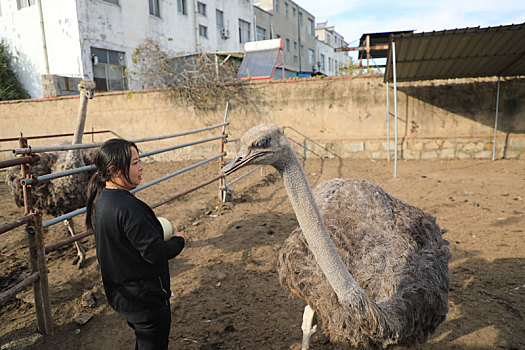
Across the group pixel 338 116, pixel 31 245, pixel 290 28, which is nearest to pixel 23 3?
pixel 338 116

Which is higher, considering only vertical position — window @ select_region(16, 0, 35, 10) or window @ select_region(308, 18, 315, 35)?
window @ select_region(308, 18, 315, 35)

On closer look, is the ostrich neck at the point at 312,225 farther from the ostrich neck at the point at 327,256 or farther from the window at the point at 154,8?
the window at the point at 154,8

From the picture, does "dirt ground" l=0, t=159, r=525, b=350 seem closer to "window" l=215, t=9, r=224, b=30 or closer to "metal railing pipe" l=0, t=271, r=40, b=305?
"metal railing pipe" l=0, t=271, r=40, b=305

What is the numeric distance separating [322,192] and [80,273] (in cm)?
261

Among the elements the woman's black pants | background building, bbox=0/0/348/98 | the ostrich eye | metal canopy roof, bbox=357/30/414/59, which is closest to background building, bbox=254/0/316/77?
background building, bbox=0/0/348/98

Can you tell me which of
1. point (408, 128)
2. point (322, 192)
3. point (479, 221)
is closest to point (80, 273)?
point (322, 192)

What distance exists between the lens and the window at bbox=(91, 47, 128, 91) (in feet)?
45.5

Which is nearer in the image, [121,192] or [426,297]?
[121,192]

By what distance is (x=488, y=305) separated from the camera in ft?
9.93

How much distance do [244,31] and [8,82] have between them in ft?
45.1

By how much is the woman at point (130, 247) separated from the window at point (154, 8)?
1692cm

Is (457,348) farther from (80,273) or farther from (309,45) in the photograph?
(309,45)

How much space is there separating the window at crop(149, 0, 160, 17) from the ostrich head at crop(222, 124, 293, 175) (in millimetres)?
17154

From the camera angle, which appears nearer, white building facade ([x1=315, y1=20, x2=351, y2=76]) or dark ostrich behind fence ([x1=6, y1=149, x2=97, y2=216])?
dark ostrich behind fence ([x1=6, y1=149, x2=97, y2=216])
